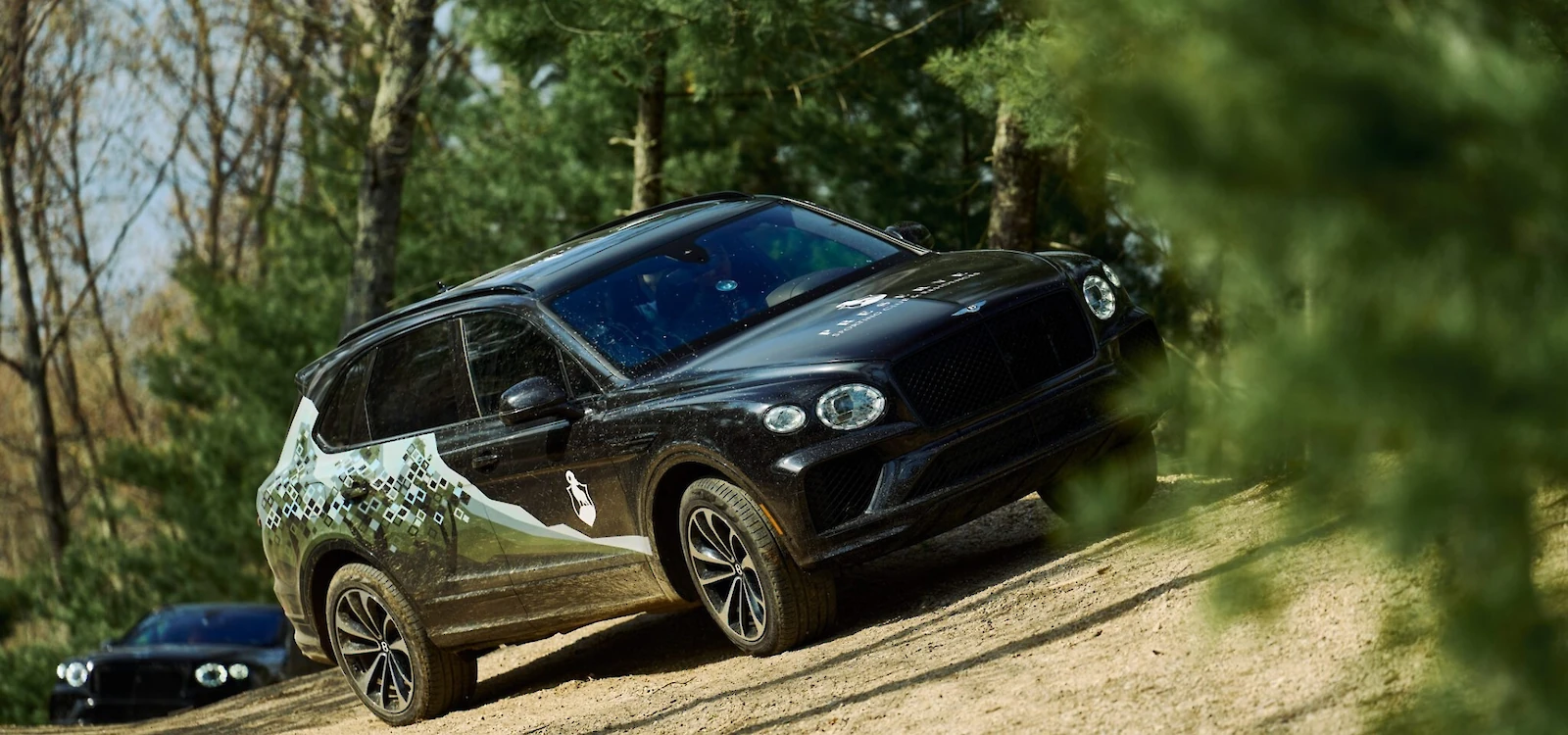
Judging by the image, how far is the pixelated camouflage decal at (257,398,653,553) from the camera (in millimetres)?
7777

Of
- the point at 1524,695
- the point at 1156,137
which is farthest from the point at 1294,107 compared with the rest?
the point at 1524,695

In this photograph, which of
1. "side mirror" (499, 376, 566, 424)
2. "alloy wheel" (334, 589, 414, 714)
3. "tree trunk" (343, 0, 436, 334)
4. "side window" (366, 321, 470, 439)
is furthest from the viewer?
"tree trunk" (343, 0, 436, 334)

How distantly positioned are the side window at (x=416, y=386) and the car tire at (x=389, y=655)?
2.58ft

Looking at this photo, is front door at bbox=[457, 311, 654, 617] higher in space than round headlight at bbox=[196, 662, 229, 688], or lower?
higher

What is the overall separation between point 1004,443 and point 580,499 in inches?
71.0

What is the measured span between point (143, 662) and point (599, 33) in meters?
6.63

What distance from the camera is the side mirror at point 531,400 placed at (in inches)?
287

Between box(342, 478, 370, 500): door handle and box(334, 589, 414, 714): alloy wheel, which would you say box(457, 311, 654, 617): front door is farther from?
box(334, 589, 414, 714): alloy wheel

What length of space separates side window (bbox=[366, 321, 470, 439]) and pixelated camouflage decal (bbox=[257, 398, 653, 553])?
0.10 meters

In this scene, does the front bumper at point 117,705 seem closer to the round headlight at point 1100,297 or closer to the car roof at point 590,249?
the car roof at point 590,249

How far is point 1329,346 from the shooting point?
8.96 ft

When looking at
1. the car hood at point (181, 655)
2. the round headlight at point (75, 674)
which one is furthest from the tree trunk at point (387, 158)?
the round headlight at point (75, 674)

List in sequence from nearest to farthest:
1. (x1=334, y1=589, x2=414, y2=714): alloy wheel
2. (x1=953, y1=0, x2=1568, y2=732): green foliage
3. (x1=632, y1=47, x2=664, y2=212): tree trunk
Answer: (x1=953, y1=0, x2=1568, y2=732): green foliage → (x1=334, y1=589, x2=414, y2=714): alloy wheel → (x1=632, y1=47, x2=664, y2=212): tree trunk

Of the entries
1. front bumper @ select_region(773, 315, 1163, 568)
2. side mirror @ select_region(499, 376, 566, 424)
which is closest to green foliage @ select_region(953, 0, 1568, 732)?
front bumper @ select_region(773, 315, 1163, 568)
